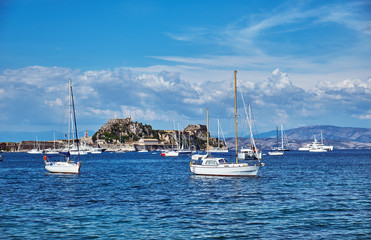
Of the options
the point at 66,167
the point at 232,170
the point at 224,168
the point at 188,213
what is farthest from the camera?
the point at 66,167

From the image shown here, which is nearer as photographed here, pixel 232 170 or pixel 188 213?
pixel 188 213

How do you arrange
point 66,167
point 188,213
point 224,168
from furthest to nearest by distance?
point 66,167 < point 224,168 < point 188,213

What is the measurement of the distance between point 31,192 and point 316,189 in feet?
106

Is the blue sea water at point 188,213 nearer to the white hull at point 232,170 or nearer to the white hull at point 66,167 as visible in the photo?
the white hull at point 232,170

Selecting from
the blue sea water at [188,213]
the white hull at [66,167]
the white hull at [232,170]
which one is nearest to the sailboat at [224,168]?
the white hull at [232,170]

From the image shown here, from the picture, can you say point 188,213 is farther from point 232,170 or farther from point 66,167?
point 66,167

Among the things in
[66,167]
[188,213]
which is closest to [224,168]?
[66,167]

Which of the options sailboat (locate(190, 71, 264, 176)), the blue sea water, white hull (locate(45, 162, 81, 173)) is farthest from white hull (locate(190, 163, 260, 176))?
white hull (locate(45, 162, 81, 173))

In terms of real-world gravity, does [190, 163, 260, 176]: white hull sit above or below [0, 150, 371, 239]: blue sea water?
above

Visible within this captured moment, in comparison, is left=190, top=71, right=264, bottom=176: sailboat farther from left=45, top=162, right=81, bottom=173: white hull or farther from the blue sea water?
left=45, top=162, right=81, bottom=173: white hull

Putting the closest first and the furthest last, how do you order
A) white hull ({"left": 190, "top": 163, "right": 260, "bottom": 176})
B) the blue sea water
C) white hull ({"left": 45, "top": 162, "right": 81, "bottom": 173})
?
the blue sea water < white hull ({"left": 190, "top": 163, "right": 260, "bottom": 176}) < white hull ({"left": 45, "top": 162, "right": 81, "bottom": 173})

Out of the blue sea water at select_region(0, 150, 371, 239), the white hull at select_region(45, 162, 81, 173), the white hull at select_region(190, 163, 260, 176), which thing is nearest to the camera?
the blue sea water at select_region(0, 150, 371, 239)

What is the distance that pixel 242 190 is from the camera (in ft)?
159

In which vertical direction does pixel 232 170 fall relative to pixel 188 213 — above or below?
above
